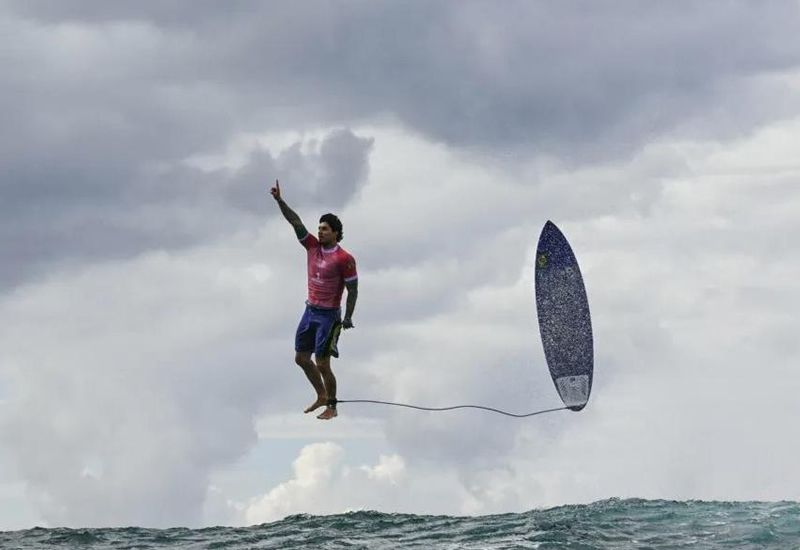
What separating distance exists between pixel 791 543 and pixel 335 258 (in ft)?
31.3

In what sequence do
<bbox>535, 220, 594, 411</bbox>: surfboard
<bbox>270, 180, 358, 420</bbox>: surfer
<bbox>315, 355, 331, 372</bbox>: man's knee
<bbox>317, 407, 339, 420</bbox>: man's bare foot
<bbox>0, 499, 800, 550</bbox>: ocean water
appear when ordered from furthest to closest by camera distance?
<bbox>535, 220, 594, 411</bbox>: surfboard < <bbox>317, 407, 339, 420</bbox>: man's bare foot < <bbox>315, 355, 331, 372</bbox>: man's knee < <bbox>270, 180, 358, 420</bbox>: surfer < <bbox>0, 499, 800, 550</bbox>: ocean water

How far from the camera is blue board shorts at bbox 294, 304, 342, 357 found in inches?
799

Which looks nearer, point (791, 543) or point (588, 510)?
point (791, 543)

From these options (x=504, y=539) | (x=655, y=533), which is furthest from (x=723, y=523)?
(x=504, y=539)

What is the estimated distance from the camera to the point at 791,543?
1895 cm

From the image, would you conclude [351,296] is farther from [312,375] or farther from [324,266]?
[312,375]

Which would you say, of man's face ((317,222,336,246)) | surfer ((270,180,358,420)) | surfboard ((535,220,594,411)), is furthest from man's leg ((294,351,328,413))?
surfboard ((535,220,594,411))

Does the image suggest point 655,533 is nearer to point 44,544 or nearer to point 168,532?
point 168,532

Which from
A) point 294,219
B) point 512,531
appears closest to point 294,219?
point 294,219

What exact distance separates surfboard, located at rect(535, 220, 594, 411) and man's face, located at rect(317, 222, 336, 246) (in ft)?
22.7

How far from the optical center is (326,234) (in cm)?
1977

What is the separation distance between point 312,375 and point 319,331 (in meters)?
0.99

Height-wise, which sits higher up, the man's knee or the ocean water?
the man's knee

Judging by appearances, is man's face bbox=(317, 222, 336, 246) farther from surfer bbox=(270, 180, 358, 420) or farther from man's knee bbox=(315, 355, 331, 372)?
man's knee bbox=(315, 355, 331, 372)
